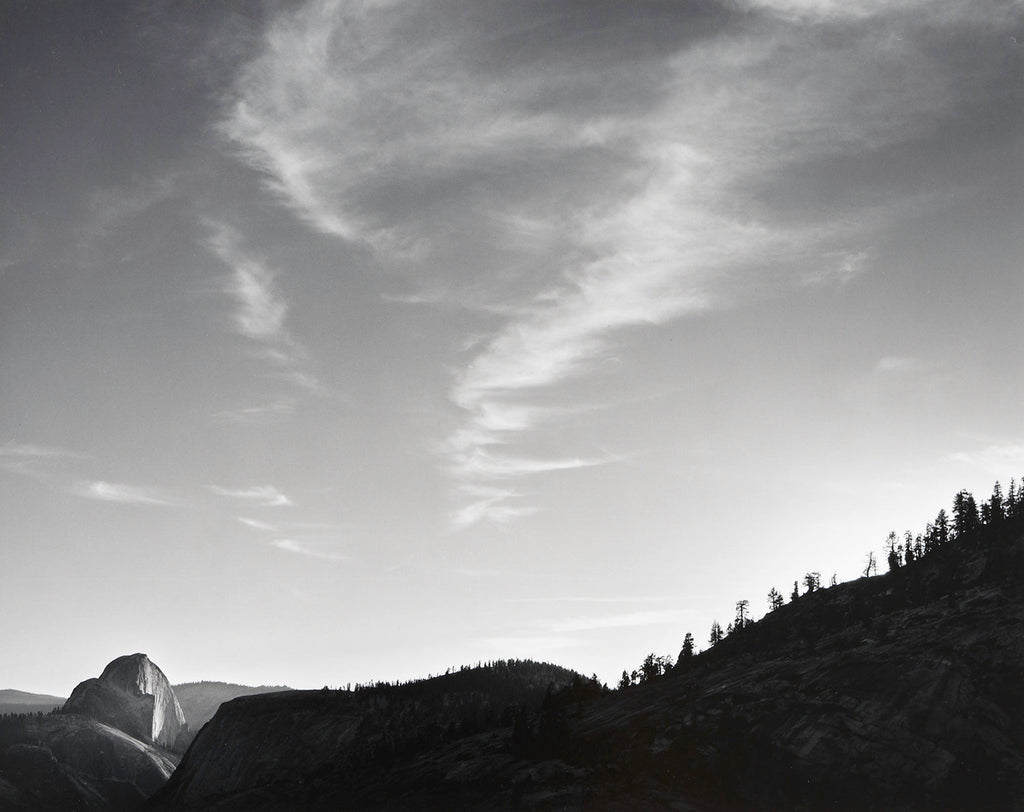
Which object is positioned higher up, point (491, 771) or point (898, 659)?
point (898, 659)

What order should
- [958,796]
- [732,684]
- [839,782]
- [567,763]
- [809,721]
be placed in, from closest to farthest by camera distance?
[958,796], [839,782], [809,721], [567,763], [732,684]

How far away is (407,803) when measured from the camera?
191 meters

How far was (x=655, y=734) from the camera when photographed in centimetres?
18512

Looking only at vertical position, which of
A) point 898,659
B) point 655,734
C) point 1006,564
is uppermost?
point 1006,564

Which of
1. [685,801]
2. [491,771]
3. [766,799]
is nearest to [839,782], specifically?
[766,799]

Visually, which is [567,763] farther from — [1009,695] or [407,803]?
[1009,695]

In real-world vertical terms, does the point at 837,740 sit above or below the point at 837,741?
above

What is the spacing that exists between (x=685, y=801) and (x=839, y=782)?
1034 inches

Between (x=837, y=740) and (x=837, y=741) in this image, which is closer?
(x=837, y=741)

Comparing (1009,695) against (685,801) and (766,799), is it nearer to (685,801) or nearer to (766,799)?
(766,799)

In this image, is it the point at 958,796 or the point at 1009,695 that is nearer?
the point at 958,796

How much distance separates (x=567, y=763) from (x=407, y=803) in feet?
117

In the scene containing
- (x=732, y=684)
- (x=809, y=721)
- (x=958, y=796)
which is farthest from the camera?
(x=732, y=684)

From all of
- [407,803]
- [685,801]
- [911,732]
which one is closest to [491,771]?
[407,803]
